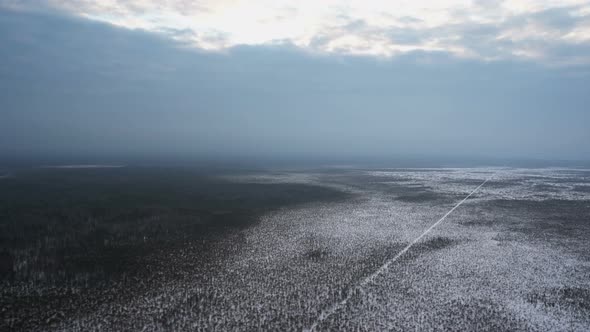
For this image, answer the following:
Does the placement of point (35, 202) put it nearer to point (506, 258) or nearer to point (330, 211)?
point (330, 211)

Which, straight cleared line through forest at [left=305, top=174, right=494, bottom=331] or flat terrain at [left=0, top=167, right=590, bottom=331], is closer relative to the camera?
straight cleared line through forest at [left=305, top=174, right=494, bottom=331]

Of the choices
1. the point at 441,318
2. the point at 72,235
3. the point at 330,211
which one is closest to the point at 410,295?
the point at 441,318

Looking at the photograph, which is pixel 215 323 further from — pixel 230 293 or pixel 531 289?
pixel 531 289

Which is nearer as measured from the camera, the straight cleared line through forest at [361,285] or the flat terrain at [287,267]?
the straight cleared line through forest at [361,285]

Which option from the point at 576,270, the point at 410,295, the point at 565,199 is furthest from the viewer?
the point at 565,199

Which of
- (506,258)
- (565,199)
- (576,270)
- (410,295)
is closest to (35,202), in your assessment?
(410,295)

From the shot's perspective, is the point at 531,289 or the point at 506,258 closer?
the point at 531,289

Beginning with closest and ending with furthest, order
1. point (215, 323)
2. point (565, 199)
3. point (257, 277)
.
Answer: point (215, 323)
point (257, 277)
point (565, 199)

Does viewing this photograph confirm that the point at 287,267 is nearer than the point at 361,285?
No
